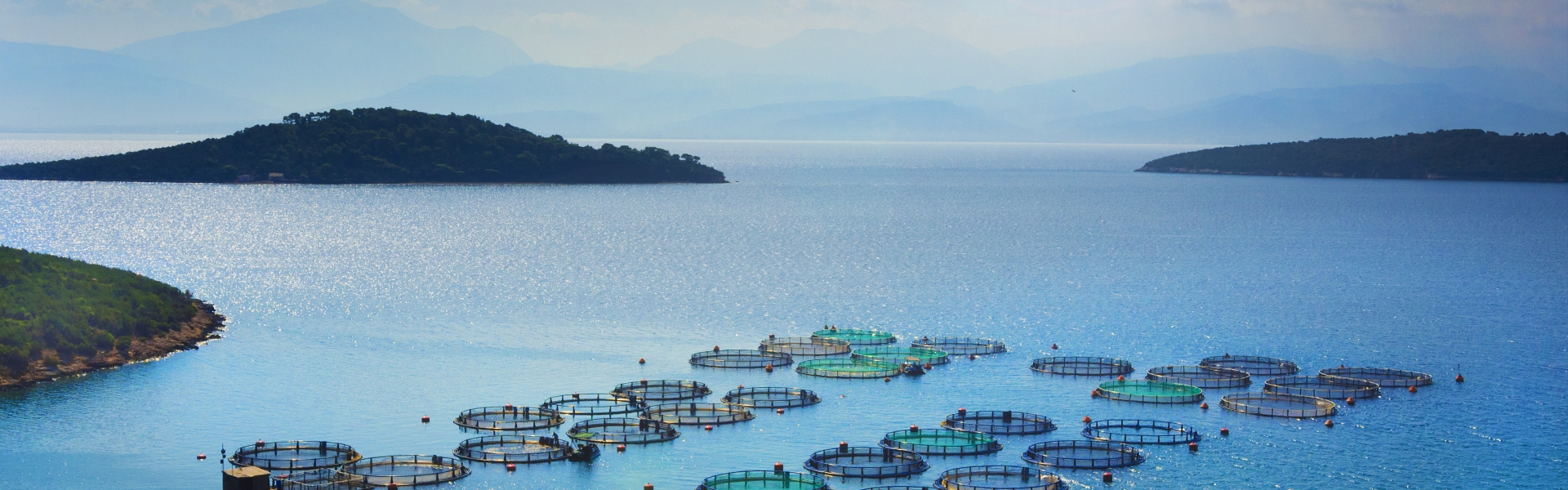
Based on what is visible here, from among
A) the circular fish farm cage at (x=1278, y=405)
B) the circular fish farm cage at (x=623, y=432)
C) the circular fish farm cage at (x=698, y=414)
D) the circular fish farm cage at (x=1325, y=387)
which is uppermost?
the circular fish farm cage at (x=1325, y=387)

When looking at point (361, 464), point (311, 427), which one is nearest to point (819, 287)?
point (311, 427)

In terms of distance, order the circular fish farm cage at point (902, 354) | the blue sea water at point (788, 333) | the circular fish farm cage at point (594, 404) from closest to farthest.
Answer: the blue sea water at point (788, 333) < the circular fish farm cage at point (594, 404) < the circular fish farm cage at point (902, 354)

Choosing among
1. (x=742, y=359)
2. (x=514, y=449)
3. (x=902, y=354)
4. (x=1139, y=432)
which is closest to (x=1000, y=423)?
(x=1139, y=432)

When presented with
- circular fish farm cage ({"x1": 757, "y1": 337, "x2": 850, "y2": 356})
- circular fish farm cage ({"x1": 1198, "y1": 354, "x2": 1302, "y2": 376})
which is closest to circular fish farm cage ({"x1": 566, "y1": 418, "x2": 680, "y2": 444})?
circular fish farm cage ({"x1": 757, "y1": 337, "x2": 850, "y2": 356})

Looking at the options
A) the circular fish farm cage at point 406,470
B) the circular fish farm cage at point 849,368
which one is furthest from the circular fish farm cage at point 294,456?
the circular fish farm cage at point 849,368

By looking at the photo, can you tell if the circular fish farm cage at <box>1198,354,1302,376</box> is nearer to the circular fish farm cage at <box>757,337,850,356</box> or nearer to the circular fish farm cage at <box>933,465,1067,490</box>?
the circular fish farm cage at <box>757,337,850,356</box>

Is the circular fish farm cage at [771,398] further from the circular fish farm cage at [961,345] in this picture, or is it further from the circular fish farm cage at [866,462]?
the circular fish farm cage at [961,345]
